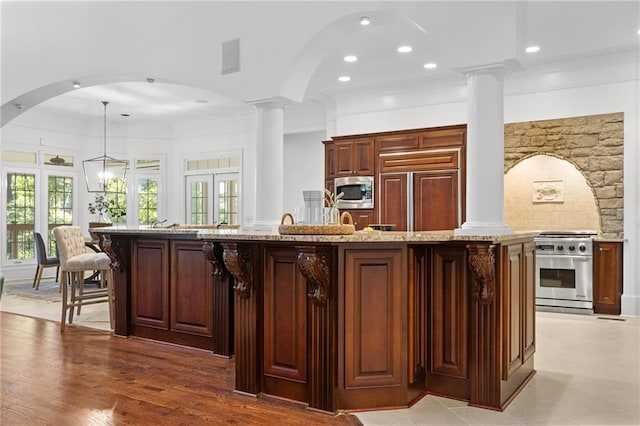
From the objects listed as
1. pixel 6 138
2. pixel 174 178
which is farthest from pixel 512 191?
pixel 6 138

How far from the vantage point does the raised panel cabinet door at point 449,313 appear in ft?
10.2

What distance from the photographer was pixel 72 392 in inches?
126

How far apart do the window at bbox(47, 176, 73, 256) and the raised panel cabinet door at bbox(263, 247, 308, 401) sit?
24.3 feet

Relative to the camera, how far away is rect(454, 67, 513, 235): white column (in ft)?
10.4

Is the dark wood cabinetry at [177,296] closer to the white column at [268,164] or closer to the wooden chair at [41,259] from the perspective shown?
the white column at [268,164]

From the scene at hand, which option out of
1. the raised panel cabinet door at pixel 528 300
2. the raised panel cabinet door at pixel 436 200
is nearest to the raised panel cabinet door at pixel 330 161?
the raised panel cabinet door at pixel 436 200

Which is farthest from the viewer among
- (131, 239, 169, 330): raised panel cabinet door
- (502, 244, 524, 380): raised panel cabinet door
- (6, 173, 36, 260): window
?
(6, 173, 36, 260): window

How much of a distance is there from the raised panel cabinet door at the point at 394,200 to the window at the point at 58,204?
235 inches

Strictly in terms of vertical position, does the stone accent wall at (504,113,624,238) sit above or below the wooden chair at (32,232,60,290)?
above

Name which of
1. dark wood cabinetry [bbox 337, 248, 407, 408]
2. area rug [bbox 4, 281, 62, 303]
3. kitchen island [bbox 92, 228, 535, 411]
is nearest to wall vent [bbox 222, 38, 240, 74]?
kitchen island [bbox 92, 228, 535, 411]

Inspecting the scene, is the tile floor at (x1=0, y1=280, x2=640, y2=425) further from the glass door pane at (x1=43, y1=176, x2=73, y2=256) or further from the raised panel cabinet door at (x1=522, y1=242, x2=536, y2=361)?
the glass door pane at (x1=43, y1=176, x2=73, y2=256)

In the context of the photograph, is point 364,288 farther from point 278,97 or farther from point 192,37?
point 192,37

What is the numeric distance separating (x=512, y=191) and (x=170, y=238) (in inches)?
182

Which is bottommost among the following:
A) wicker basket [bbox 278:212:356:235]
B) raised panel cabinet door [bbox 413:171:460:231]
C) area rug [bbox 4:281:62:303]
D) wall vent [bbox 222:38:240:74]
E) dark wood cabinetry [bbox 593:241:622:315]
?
area rug [bbox 4:281:62:303]
